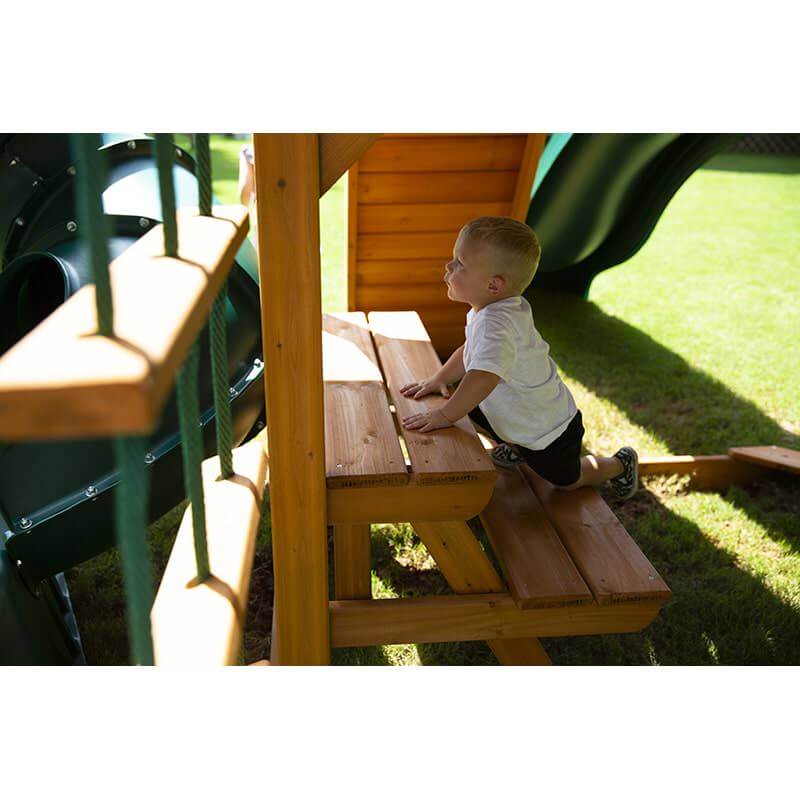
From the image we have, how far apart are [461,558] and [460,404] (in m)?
0.42

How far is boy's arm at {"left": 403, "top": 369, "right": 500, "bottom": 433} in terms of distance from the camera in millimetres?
2107

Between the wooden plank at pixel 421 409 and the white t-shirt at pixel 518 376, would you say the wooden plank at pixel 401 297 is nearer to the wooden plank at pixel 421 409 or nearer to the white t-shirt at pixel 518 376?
the wooden plank at pixel 421 409

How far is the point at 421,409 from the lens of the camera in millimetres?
2322

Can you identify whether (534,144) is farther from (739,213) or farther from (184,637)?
(739,213)

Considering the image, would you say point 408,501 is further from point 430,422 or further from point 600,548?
point 600,548

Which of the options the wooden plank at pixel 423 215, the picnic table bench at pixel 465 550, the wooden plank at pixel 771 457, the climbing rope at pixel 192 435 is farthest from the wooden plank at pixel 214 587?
the wooden plank at pixel 423 215

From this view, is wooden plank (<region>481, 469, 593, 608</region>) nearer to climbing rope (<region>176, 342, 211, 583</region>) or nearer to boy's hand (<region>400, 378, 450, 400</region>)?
boy's hand (<region>400, 378, 450, 400</region>)

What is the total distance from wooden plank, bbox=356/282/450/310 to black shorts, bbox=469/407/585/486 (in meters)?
1.73

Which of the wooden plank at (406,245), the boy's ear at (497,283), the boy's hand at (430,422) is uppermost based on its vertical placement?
the wooden plank at (406,245)

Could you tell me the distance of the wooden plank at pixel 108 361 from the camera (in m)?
0.49

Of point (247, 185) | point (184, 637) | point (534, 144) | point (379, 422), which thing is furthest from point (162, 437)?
point (247, 185)

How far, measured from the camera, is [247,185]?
18.8 feet

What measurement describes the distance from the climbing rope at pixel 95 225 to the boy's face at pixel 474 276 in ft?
5.50
